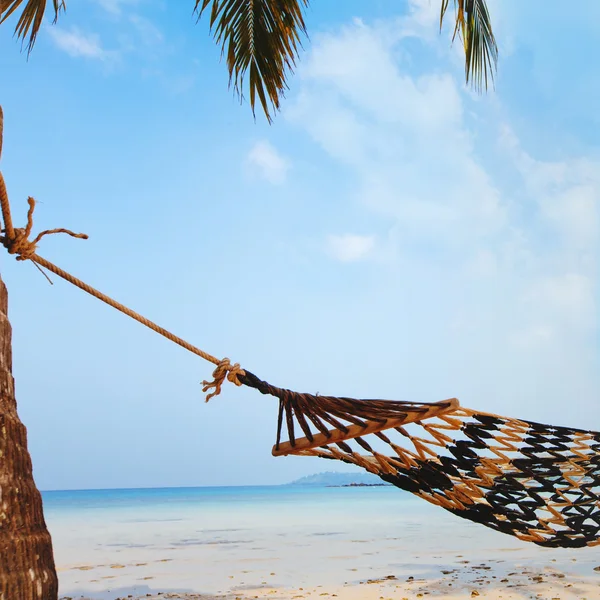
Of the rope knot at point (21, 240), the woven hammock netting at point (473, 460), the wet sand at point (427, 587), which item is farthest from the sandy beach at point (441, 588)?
the rope knot at point (21, 240)

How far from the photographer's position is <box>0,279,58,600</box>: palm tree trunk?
1.27 m

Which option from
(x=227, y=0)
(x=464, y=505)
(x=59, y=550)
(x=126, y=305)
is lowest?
(x=59, y=550)

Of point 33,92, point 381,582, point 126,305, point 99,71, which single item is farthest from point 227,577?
point 99,71

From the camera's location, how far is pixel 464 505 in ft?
7.62

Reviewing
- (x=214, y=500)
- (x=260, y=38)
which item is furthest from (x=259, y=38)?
(x=214, y=500)

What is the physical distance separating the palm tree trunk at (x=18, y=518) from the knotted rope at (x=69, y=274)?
36 cm

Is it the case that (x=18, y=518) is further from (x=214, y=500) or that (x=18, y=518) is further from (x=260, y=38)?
(x=214, y=500)

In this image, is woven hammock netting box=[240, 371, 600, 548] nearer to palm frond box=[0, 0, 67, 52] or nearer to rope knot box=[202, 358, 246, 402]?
rope knot box=[202, 358, 246, 402]

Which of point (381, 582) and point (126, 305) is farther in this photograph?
point (381, 582)

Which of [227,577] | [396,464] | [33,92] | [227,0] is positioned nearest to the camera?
[396,464]

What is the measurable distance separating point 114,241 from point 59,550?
295cm

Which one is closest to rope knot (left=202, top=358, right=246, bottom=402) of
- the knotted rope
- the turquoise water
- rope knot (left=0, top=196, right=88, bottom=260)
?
the knotted rope

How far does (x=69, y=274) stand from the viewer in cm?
200

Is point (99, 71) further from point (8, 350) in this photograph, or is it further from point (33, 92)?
point (8, 350)
